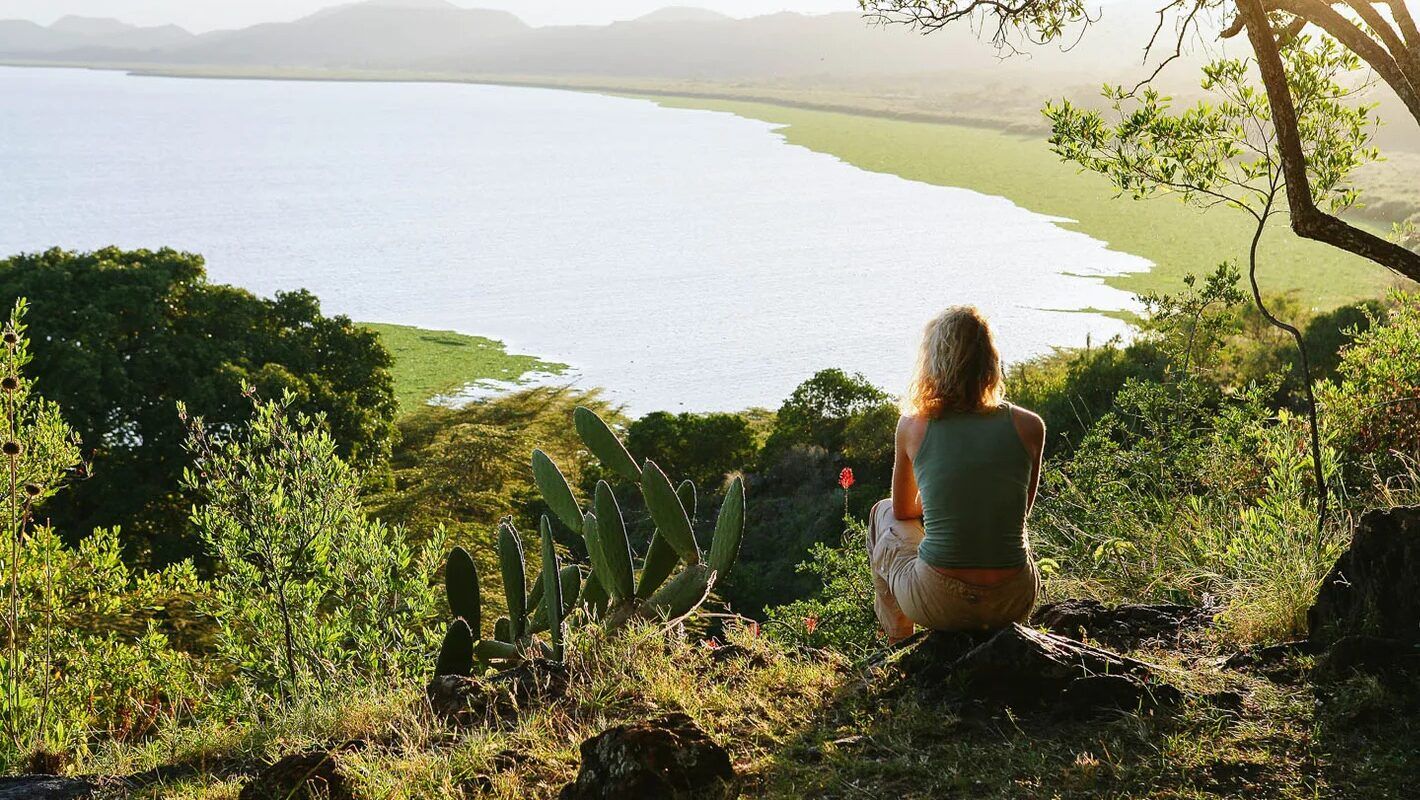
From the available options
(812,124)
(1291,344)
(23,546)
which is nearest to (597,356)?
(1291,344)

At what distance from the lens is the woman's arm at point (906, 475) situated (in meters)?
3.52

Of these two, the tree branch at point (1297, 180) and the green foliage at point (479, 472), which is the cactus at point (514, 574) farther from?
the green foliage at point (479, 472)

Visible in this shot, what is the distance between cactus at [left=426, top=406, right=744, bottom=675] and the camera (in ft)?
13.8

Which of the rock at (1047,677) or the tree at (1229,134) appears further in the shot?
the tree at (1229,134)

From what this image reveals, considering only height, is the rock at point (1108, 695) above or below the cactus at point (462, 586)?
above

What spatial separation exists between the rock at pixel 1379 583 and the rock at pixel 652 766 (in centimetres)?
204

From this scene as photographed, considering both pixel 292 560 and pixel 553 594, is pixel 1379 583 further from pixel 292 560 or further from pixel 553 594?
pixel 292 560

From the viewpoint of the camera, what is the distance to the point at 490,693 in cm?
372

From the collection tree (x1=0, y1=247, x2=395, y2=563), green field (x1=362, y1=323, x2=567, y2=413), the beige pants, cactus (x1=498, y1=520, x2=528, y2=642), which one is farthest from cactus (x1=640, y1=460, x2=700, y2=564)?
green field (x1=362, y1=323, x2=567, y2=413)

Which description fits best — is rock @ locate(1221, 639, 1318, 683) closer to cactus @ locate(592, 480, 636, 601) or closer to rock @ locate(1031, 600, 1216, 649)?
rock @ locate(1031, 600, 1216, 649)

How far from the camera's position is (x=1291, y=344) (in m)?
20.3

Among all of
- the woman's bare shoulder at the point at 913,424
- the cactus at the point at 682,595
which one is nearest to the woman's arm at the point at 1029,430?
the woman's bare shoulder at the point at 913,424

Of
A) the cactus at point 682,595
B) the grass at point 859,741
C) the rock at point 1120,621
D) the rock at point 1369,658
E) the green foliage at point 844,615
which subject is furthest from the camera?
the green foliage at point 844,615

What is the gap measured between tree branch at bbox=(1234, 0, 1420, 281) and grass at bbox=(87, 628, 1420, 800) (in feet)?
4.96
